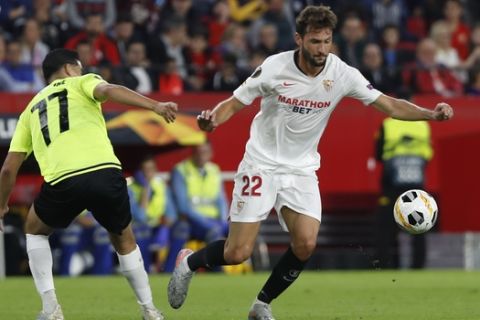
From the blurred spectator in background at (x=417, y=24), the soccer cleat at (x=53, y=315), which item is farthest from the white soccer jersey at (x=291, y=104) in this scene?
the blurred spectator in background at (x=417, y=24)

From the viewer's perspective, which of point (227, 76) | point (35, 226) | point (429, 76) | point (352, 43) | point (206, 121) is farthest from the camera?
point (429, 76)

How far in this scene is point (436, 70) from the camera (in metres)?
21.1

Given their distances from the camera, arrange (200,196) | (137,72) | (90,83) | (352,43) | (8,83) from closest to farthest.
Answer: (90,83) → (8,83) → (200,196) → (137,72) → (352,43)

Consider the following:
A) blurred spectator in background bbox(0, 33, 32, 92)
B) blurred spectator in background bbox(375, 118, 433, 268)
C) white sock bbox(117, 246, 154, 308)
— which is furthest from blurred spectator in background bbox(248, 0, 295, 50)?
white sock bbox(117, 246, 154, 308)

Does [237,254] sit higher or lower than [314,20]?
lower

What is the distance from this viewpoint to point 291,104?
32.9 ft

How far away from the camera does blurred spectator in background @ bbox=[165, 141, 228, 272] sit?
60.6 feet

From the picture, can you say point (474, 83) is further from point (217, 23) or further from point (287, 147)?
point (287, 147)

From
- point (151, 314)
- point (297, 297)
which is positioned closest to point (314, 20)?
point (151, 314)

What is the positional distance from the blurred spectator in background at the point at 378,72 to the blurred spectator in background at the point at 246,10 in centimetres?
204

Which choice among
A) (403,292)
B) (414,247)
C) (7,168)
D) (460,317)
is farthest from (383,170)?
(7,168)

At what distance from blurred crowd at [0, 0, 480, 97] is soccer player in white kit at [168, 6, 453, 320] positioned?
317 inches

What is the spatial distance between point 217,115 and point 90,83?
3.01 feet

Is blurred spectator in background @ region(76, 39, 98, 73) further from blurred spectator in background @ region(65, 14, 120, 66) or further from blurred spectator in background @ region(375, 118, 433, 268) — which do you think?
blurred spectator in background @ region(375, 118, 433, 268)
